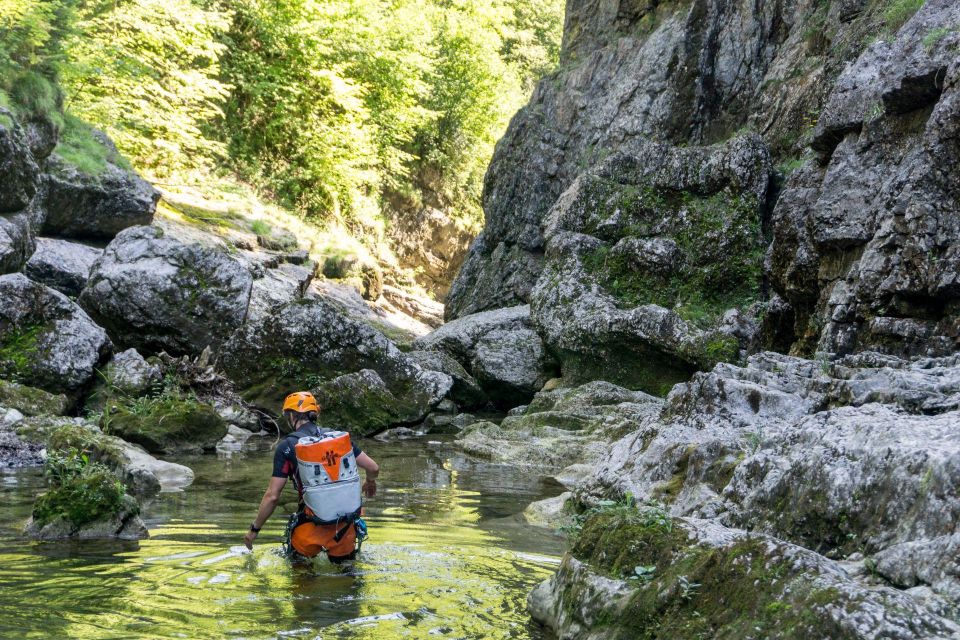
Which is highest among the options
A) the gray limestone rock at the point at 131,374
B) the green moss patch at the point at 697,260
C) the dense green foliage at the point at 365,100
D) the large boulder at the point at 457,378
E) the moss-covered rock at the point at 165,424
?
the dense green foliage at the point at 365,100

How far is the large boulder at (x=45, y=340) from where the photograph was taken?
539 inches

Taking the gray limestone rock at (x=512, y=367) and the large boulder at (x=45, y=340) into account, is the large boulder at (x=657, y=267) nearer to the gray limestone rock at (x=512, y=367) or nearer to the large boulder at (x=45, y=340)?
the gray limestone rock at (x=512, y=367)

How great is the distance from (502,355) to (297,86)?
1776cm

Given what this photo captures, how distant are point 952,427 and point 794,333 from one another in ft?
29.8

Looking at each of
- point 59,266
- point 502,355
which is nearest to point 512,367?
point 502,355

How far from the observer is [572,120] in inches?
1065

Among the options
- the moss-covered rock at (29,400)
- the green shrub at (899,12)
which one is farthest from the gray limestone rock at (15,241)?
the green shrub at (899,12)

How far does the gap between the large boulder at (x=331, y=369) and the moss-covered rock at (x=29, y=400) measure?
3.35 m

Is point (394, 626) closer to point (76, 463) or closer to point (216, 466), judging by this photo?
point (76, 463)

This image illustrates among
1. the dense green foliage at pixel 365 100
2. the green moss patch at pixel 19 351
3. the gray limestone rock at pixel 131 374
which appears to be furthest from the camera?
the dense green foliage at pixel 365 100

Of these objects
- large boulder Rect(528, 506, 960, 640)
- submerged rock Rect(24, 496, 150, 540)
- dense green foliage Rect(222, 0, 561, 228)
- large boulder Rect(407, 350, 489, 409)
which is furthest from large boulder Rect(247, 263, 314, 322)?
large boulder Rect(528, 506, 960, 640)

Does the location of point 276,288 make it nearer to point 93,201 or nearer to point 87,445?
point 93,201

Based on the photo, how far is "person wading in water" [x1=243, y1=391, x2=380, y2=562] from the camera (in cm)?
672

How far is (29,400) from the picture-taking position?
1281 cm
